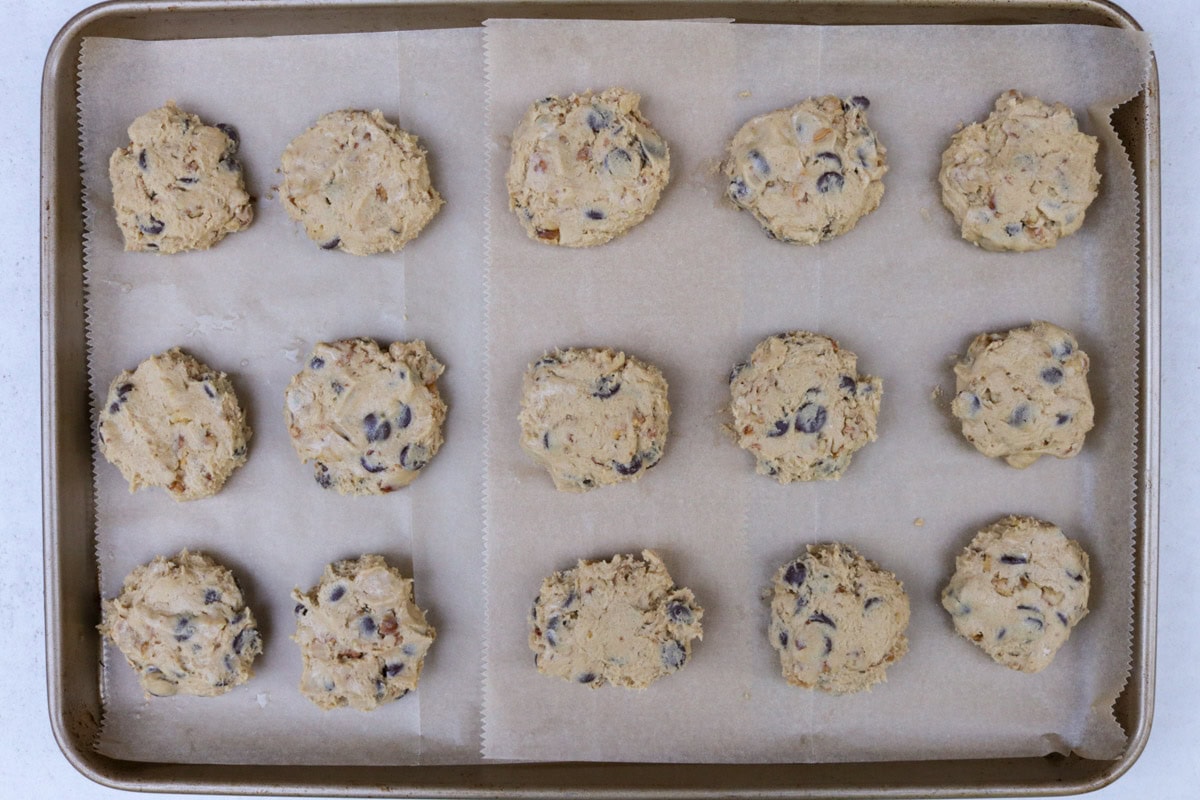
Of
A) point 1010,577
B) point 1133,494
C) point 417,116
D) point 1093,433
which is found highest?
point 417,116

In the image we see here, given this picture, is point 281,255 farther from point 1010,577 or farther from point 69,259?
point 1010,577

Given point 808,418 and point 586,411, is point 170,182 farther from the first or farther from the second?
point 808,418

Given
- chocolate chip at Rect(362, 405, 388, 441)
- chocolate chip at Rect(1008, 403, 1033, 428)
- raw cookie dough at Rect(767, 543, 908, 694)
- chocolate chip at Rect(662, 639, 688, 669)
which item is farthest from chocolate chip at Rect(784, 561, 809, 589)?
chocolate chip at Rect(362, 405, 388, 441)

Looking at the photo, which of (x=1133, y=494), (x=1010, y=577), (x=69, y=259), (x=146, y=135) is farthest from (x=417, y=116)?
(x=1133, y=494)

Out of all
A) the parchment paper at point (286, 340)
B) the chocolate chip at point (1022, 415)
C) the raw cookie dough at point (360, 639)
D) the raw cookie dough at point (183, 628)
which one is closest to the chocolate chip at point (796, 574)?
the chocolate chip at point (1022, 415)

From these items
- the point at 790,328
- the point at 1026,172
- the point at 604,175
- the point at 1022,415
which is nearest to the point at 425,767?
the point at 790,328

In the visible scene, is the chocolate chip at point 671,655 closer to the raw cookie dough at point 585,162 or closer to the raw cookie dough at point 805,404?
the raw cookie dough at point 805,404

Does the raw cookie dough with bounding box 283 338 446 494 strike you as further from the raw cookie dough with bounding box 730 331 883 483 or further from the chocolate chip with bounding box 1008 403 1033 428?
the chocolate chip with bounding box 1008 403 1033 428
